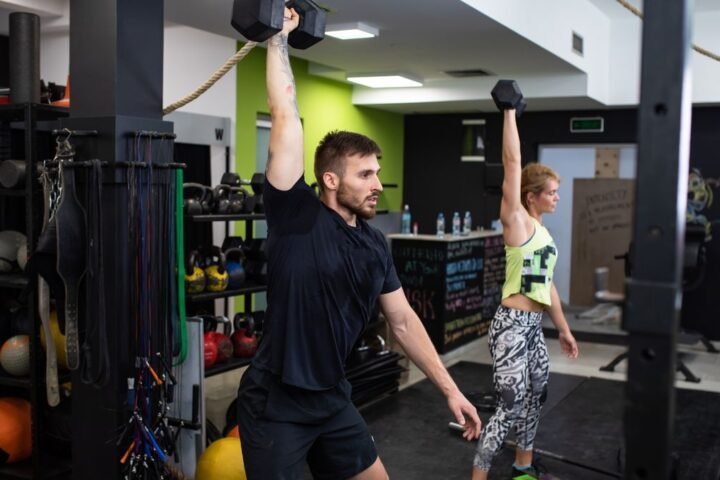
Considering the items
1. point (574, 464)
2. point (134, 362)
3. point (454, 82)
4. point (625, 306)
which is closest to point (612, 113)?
point (454, 82)

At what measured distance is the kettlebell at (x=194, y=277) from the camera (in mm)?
3748

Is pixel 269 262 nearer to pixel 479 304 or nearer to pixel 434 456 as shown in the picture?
pixel 434 456

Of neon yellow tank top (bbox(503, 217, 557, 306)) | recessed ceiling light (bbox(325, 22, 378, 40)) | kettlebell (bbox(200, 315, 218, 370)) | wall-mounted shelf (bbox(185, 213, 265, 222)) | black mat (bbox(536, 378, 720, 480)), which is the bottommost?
black mat (bbox(536, 378, 720, 480))

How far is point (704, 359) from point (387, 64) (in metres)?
3.82

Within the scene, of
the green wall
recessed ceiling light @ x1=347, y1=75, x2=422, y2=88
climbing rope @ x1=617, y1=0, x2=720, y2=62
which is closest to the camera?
climbing rope @ x1=617, y1=0, x2=720, y2=62

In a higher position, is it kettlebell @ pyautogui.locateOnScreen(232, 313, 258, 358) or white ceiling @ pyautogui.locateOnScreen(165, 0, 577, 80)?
white ceiling @ pyautogui.locateOnScreen(165, 0, 577, 80)

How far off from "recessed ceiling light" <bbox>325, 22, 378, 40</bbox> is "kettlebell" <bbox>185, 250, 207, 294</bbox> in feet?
5.96

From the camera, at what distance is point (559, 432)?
4.37 metres

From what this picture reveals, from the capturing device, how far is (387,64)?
6.16 meters

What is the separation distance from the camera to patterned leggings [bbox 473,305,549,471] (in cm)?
309

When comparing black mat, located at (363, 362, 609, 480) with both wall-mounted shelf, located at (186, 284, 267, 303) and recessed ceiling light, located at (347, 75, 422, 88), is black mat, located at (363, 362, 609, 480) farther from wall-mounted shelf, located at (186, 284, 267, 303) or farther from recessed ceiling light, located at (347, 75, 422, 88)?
recessed ceiling light, located at (347, 75, 422, 88)

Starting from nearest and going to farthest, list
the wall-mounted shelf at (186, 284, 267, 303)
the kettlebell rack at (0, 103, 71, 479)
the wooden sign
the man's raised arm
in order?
1. the man's raised arm
2. the kettlebell rack at (0, 103, 71, 479)
3. the wall-mounted shelf at (186, 284, 267, 303)
4. the wooden sign

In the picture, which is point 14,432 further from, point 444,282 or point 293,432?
point 444,282

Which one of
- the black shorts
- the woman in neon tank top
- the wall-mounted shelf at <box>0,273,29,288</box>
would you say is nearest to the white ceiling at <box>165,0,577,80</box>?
the woman in neon tank top
